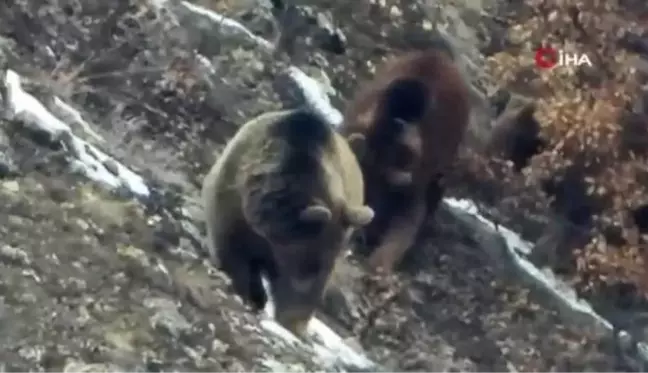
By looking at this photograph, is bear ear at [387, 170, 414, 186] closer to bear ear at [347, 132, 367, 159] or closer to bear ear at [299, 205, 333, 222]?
bear ear at [347, 132, 367, 159]

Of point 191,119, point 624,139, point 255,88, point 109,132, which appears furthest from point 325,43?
point 624,139

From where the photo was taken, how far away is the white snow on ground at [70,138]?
5.61ft

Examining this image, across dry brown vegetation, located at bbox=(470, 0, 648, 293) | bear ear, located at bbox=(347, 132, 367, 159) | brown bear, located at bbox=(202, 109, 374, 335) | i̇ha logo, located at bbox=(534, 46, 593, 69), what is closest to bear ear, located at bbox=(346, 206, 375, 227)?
brown bear, located at bbox=(202, 109, 374, 335)

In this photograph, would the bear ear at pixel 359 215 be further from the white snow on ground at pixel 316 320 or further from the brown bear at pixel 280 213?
the white snow on ground at pixel 316 320

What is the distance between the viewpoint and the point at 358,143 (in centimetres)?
197

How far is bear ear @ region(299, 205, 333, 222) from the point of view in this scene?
1756 millimetres

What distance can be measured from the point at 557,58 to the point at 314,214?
0.57 m

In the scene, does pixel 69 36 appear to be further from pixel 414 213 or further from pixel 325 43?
pixel 414 213

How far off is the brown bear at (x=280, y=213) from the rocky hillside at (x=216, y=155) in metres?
0.03

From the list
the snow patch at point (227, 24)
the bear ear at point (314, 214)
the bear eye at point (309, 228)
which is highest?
the snow patch at point (227, 24)

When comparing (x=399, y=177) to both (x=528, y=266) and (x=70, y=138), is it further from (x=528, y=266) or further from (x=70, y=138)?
(x=70, y=138)

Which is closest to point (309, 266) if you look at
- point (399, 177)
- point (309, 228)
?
point (309, 228)

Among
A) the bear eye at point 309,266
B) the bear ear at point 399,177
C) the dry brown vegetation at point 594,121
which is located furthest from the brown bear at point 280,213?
the dry brown vegetation at point 594,121

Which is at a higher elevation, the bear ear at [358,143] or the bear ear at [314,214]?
the bear ear at [358,143]
